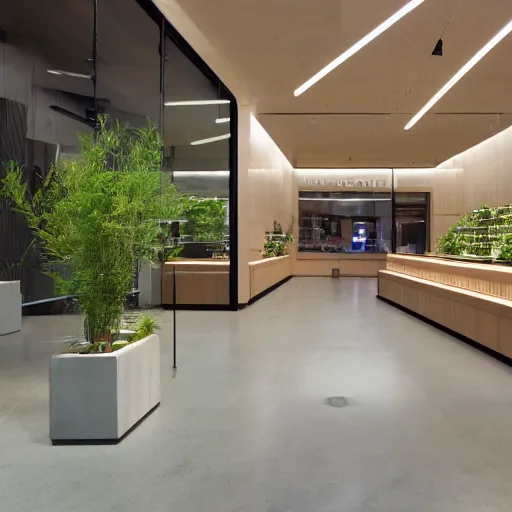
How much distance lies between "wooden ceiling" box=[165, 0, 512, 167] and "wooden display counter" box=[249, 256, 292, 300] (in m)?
3.08

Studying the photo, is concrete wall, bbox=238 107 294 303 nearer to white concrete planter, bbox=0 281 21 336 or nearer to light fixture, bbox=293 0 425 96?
light fixture, bbox=293 0 425 96

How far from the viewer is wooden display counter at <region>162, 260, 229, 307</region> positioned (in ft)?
32.9

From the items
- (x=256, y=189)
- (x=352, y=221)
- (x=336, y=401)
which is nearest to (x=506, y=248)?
(x=336, y=401)

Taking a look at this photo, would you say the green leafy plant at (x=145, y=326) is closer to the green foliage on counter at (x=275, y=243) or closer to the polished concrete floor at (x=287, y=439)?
the polished concrete floor at (x=287, y=439)

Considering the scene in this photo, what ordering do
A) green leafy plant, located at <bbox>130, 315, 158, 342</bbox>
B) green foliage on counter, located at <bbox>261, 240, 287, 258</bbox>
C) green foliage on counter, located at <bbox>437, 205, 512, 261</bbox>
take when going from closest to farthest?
green leafy plant, located at <bbox>130, 315, 158, 342</bbox> < green foliage on counter, located at <bbox>437, 205, 512, 261</bbox> < green foliage on counter, located at <bbox>261, 240, 287, 258</bbox>

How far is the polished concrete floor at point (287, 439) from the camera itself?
253 centimetres

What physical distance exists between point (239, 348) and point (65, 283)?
3.11 meters

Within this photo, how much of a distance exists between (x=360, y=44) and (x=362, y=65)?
830 millimetres

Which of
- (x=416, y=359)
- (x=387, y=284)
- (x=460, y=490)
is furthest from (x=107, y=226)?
(x=387, y=284)

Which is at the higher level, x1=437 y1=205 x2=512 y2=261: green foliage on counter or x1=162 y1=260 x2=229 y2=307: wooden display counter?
x1=437 y1=205 x2=512 y2=261: green foliage on counter

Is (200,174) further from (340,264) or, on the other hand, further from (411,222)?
(411,222)

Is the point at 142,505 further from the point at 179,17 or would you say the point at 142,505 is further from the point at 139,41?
the point at 139,41

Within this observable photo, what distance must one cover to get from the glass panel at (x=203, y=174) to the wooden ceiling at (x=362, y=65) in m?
0.94

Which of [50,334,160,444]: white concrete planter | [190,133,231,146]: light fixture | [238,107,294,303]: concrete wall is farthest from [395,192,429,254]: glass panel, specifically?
[50,334,160,444]: white concrete planter
